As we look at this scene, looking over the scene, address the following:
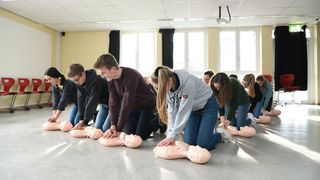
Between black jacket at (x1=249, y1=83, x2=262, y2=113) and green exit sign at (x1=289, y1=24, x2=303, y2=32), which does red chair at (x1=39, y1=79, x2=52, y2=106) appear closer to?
black jacket at (x1=249, y1=83, x2=262, y2=113)

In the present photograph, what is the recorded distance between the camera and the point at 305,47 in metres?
7.96

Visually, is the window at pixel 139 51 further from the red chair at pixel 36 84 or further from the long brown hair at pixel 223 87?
the long brown hair at pixel 223 87

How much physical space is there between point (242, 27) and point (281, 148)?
21.0ft

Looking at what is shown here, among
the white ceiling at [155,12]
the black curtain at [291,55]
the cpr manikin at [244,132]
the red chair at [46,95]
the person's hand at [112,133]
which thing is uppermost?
the white ceiling at [155,12]

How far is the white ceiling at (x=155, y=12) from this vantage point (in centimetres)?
576

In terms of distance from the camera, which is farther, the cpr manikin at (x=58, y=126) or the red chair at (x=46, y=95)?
the red chair at (x=46, y=95)

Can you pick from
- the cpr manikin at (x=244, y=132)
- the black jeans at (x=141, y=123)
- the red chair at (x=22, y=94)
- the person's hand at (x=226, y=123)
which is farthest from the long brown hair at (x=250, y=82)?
the red chair at (x=22, y=94)

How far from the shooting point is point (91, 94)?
9.27ft

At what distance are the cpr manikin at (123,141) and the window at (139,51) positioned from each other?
6109mm

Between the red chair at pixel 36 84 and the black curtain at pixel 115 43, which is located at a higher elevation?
the black curtain at pixel 115 43

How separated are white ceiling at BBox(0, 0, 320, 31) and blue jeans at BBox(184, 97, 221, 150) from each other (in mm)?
3956

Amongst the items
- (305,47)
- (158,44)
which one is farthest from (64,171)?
(305,47)

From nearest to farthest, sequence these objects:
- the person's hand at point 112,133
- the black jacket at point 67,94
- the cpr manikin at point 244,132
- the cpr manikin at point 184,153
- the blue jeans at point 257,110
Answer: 1. the cpr manikin at point 184,153
2. the person's hand at point 112,133
3. the cpr manikin at point 244,132
4. the black jacket at point 67,94
5. the blue jeans at point 257,110

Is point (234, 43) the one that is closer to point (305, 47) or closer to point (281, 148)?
point (305, 47)
